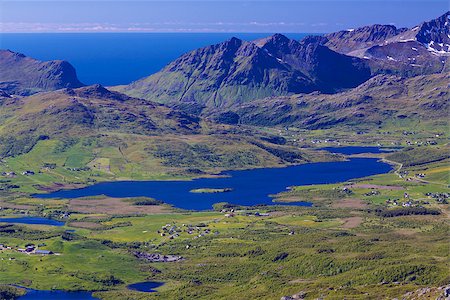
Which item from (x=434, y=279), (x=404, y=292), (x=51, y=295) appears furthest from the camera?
(x=51, y=295)

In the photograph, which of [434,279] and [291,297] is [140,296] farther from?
[434,279]

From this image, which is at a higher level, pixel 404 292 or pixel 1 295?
pixel 404 292

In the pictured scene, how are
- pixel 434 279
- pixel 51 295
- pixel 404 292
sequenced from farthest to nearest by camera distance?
1. pixel 51 295
2. pixel 434 279
3. pixel 404 292

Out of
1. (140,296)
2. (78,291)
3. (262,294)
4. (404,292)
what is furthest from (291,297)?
(78,291)

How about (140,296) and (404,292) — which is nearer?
(404,292)

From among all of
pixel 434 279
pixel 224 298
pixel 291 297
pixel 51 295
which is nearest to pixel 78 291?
pixel 51 295

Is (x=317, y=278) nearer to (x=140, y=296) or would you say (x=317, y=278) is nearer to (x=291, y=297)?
(x=291, y=297)
